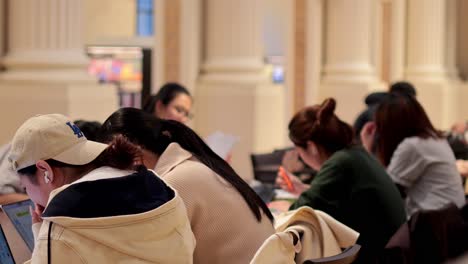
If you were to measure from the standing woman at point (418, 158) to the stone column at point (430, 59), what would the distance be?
27.9ft

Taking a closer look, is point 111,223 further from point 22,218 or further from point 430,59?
point 430,59

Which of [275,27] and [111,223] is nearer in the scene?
[111,223]

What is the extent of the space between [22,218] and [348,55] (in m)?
8.15

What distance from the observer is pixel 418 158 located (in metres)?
4.76

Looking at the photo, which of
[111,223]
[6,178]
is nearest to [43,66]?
[6,178]

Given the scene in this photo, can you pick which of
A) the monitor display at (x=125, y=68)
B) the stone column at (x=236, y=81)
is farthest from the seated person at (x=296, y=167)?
the monitor display at (x=125, y=68)

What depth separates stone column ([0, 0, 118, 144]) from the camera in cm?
540

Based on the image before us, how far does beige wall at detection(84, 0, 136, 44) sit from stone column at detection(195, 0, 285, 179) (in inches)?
51.9

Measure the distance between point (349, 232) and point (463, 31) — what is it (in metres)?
12.2

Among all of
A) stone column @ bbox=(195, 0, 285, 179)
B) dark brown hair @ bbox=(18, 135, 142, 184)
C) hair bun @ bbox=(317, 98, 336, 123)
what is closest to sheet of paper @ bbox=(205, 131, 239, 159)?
hair bun @ bbox=(317, 98, 336, 123)

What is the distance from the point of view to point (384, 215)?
→ 381 cm

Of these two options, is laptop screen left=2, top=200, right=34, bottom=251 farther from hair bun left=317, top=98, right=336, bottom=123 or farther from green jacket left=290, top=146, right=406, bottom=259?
hair bun left=317, top=98, right=336, bottom=123

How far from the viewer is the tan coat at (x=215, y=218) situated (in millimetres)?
2646

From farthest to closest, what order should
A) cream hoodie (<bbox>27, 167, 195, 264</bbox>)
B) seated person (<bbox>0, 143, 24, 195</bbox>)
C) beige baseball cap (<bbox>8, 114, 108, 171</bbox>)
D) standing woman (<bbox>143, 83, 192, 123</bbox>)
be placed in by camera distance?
1. standing woman (<bbox>143, 83, 192, 123</bbox>)
2. seated person (<bbox>0, 143, 24, 195</bbox>)
3. beige baseball cap (<bbox>8, 114, 108, 171</bbox>)
4. cream hoodie (<bbox>27, 167, 195, 264</bbox>)
